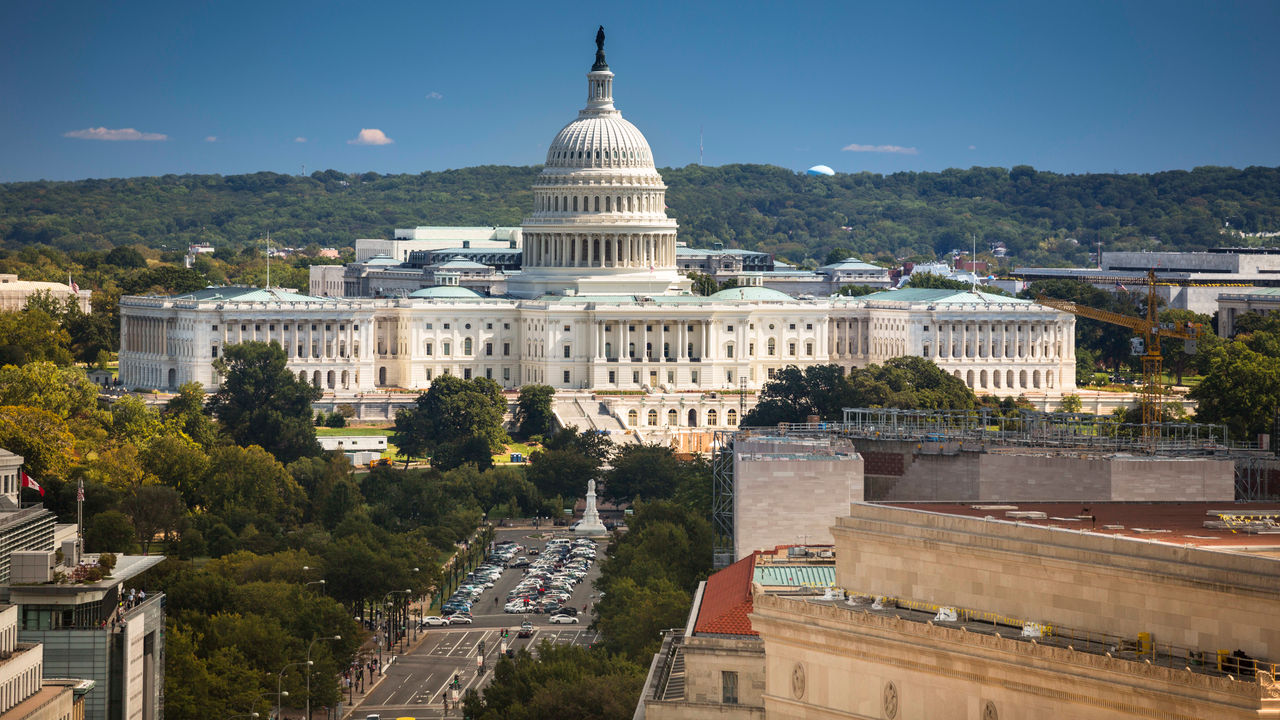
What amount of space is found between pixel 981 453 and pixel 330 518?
58027 millimetres

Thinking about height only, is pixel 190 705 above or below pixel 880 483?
below

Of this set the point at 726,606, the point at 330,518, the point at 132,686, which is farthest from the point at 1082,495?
the point at 330,518

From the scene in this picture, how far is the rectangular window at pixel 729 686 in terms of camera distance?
7275 cm

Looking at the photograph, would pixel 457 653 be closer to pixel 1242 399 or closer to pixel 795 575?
pixel 795 575

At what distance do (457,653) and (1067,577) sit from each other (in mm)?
72295

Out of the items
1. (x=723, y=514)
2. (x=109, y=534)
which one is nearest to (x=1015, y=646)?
(x=723, y=514)

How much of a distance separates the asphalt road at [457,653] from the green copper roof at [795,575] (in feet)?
115

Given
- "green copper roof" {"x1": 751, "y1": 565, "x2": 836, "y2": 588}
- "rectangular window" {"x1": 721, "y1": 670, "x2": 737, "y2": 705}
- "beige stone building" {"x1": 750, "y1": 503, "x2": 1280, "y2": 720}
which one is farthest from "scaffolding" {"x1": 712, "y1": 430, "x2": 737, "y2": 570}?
"beige stone building" {"x1": 750, "y1": 503, "x2": 1280, "y2": 720}

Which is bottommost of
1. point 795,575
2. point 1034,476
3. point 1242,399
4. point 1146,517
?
point 795,575

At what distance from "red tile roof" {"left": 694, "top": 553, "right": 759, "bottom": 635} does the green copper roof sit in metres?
0.58

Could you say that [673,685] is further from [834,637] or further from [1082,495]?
[1082,495]

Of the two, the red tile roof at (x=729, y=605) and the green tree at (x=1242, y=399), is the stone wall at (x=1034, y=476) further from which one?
the green tree at (x=1242, y=399)

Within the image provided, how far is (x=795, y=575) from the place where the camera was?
7575cm

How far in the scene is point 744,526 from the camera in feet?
344
